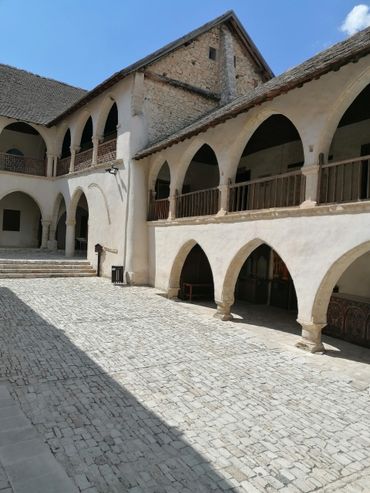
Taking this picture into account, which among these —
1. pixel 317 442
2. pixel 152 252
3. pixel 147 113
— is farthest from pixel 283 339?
pixel 147 113

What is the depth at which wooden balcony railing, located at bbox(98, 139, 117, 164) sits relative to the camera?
1584 cm

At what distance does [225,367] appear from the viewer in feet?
21.1

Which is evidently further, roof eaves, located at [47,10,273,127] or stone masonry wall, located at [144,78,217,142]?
stone masonry wall, located at [144,78,217,142]

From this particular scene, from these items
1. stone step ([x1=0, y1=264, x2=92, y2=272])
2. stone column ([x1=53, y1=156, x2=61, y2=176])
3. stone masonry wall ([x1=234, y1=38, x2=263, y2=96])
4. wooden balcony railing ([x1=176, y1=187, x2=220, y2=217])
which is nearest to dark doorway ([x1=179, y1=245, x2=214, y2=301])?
wooden balcony railing ([x1=176, y1=187, x2=220, y2=217])

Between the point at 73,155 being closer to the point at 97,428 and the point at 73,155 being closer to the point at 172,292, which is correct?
the point at 172,292

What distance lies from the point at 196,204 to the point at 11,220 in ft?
48.5

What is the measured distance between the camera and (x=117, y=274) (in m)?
14.6

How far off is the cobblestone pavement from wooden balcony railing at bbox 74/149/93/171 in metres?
10.9

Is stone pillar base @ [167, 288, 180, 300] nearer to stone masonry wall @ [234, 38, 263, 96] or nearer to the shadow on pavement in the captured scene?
the shadow on pavement

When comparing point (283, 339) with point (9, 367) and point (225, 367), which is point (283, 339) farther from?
point (9, 367)

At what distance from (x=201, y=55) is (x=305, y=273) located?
12730 millimetres

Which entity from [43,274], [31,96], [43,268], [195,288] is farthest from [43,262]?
[31,96]

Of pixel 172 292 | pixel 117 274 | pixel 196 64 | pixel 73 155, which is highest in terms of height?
pixel 196 64

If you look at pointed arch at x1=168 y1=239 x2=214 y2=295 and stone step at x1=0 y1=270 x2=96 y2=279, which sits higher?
pointed arch at x1=168 y1=239 x2=214 y2=295
